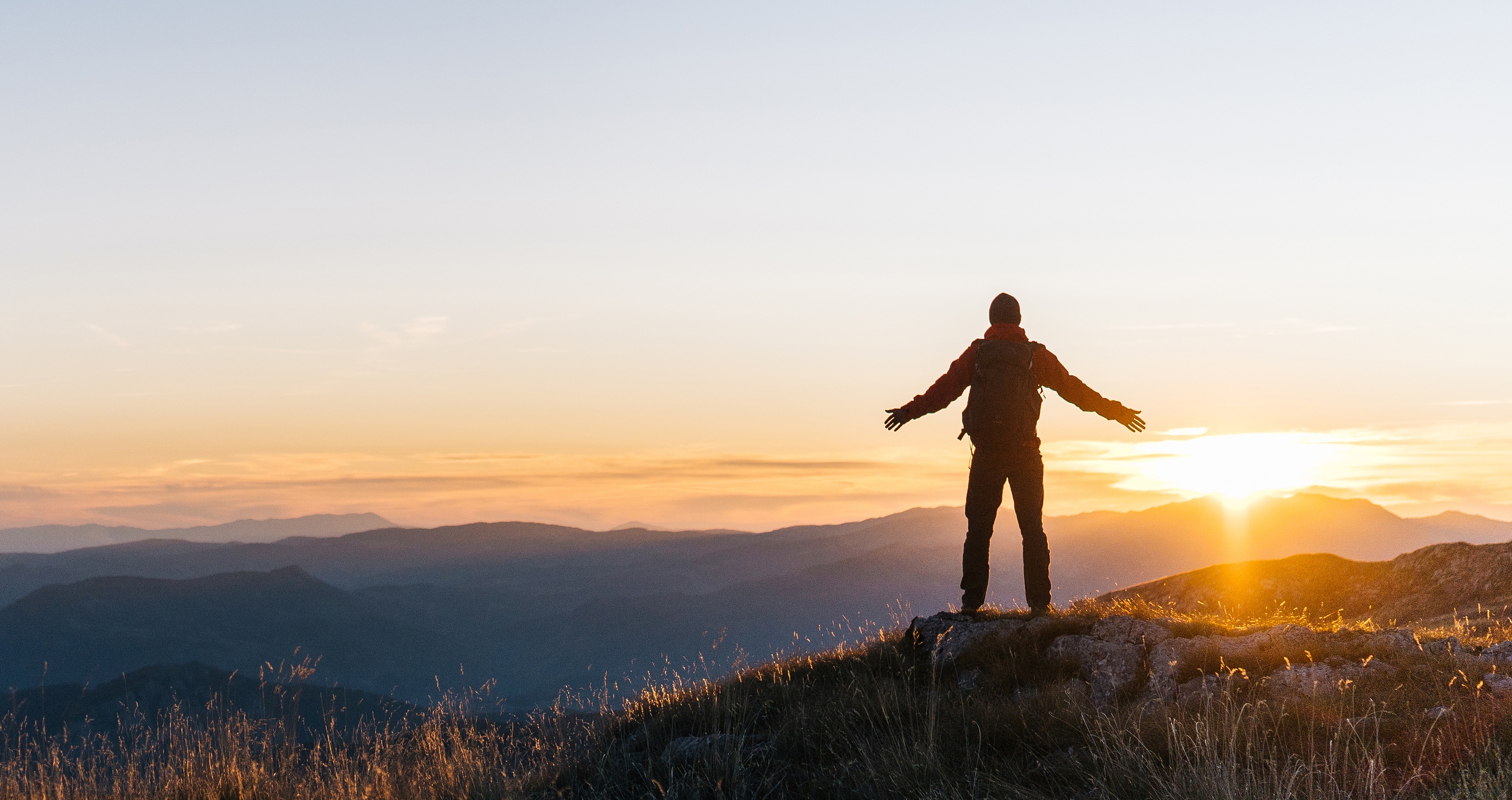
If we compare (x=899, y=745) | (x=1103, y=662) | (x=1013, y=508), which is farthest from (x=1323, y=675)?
(x=1013, y=508)

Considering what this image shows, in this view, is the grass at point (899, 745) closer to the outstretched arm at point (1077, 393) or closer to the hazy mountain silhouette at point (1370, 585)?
the outstretched arm at point (1077, 393)

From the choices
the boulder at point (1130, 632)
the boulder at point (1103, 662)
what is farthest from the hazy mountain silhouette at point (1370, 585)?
the boulder at point (1103, 662)

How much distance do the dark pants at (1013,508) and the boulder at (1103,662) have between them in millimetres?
1305

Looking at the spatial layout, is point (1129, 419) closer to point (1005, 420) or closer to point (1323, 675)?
point (1005, 420)

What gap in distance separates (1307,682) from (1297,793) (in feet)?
5.99

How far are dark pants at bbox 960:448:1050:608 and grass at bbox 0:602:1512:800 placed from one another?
0.48 m

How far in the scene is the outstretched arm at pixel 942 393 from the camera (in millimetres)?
8555

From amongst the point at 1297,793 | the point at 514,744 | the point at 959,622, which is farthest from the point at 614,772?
the point at 1297,793

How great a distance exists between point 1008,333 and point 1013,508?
59.5 inches

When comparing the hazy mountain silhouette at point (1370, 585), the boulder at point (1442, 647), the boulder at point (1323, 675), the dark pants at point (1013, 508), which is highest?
the dark pants at point (1013, 508)

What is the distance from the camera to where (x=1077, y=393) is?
28.1 ft

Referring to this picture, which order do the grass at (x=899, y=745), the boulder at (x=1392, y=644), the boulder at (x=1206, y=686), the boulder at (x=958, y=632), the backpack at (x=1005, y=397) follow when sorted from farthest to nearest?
the backpack at (x=1005, y=397), the boulder at (x=958, y=632), the boulder at (x=1392, y=644), the boulder at (x=1206, y=686), the grass at (x=899, y=745)

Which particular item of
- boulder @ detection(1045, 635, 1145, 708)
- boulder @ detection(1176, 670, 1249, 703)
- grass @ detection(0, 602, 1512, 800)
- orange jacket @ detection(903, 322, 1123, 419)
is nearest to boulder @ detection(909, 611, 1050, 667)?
grass @ detection(0, 602, 1512, 800)

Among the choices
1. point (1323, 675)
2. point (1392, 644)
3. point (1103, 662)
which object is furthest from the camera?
point (1103, 662)
